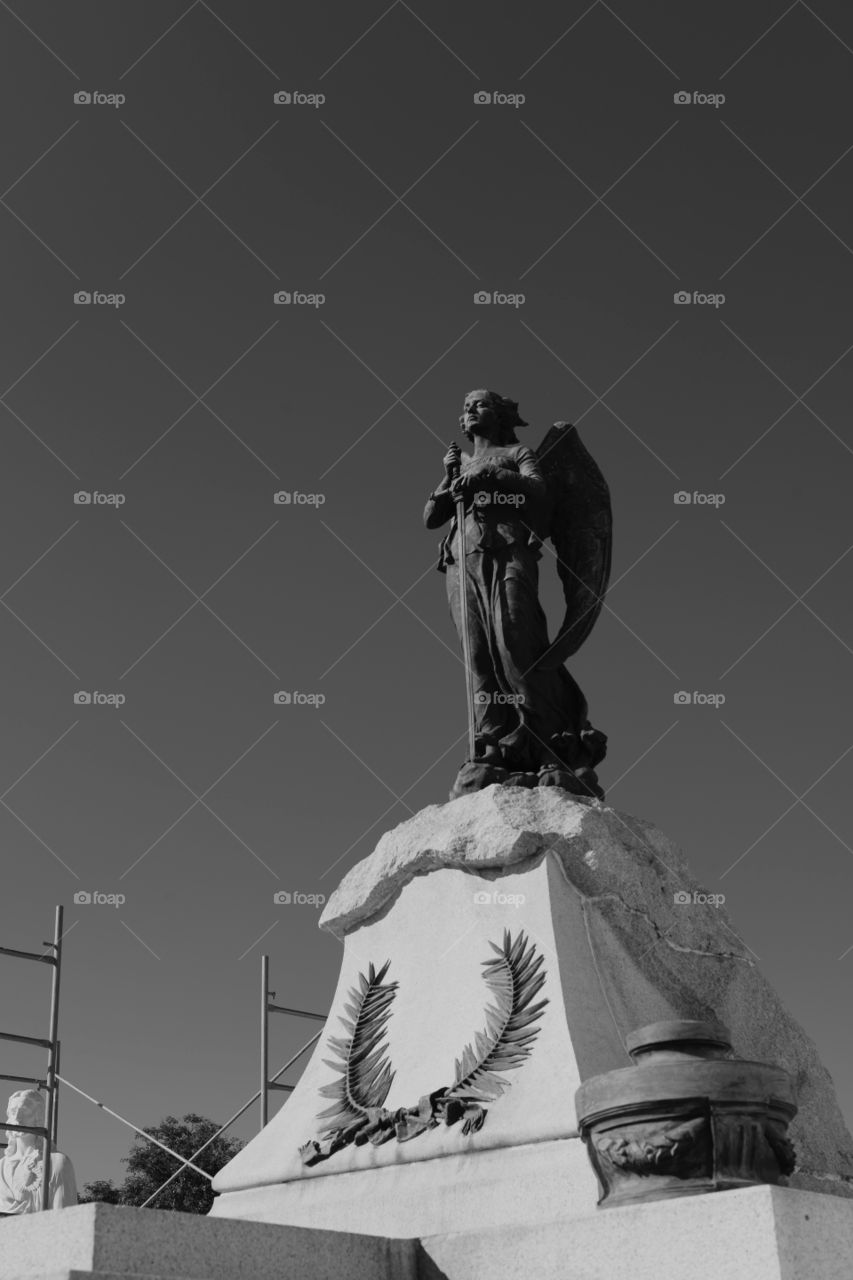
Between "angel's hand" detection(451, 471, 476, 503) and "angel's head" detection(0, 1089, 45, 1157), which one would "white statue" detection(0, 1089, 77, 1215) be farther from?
"angel's hand" detection(451, 471, 476, 503)

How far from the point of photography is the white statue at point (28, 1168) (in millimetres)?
10242

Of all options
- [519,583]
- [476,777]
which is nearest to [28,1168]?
[476,777]

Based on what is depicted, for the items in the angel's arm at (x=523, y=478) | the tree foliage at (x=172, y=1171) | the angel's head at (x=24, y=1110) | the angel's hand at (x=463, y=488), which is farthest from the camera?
the tree foliage at (x=172, y=1171)

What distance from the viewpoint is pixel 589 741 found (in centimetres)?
786

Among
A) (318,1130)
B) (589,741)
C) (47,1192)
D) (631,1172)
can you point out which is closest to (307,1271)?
(631,1172)

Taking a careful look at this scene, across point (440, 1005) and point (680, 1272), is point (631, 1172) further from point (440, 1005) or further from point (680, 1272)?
point (440, 1005)

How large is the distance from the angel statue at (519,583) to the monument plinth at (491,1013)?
546 mm

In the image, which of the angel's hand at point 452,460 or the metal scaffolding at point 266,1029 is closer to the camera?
the angel's hand at point 452,460

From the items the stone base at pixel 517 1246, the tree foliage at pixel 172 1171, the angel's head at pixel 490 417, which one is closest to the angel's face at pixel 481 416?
the angel's head at pixel 490 417

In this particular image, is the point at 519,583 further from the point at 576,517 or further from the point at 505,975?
the point at 505,975

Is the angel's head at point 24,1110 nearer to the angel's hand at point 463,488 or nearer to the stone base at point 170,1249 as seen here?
the angel's hand at point 463,488

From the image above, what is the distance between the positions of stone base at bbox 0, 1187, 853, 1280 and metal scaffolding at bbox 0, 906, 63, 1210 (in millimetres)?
5852

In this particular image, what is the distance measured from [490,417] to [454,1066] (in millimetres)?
3828

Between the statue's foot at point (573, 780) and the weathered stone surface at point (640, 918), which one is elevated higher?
the statue's foot at point (573, 780)
